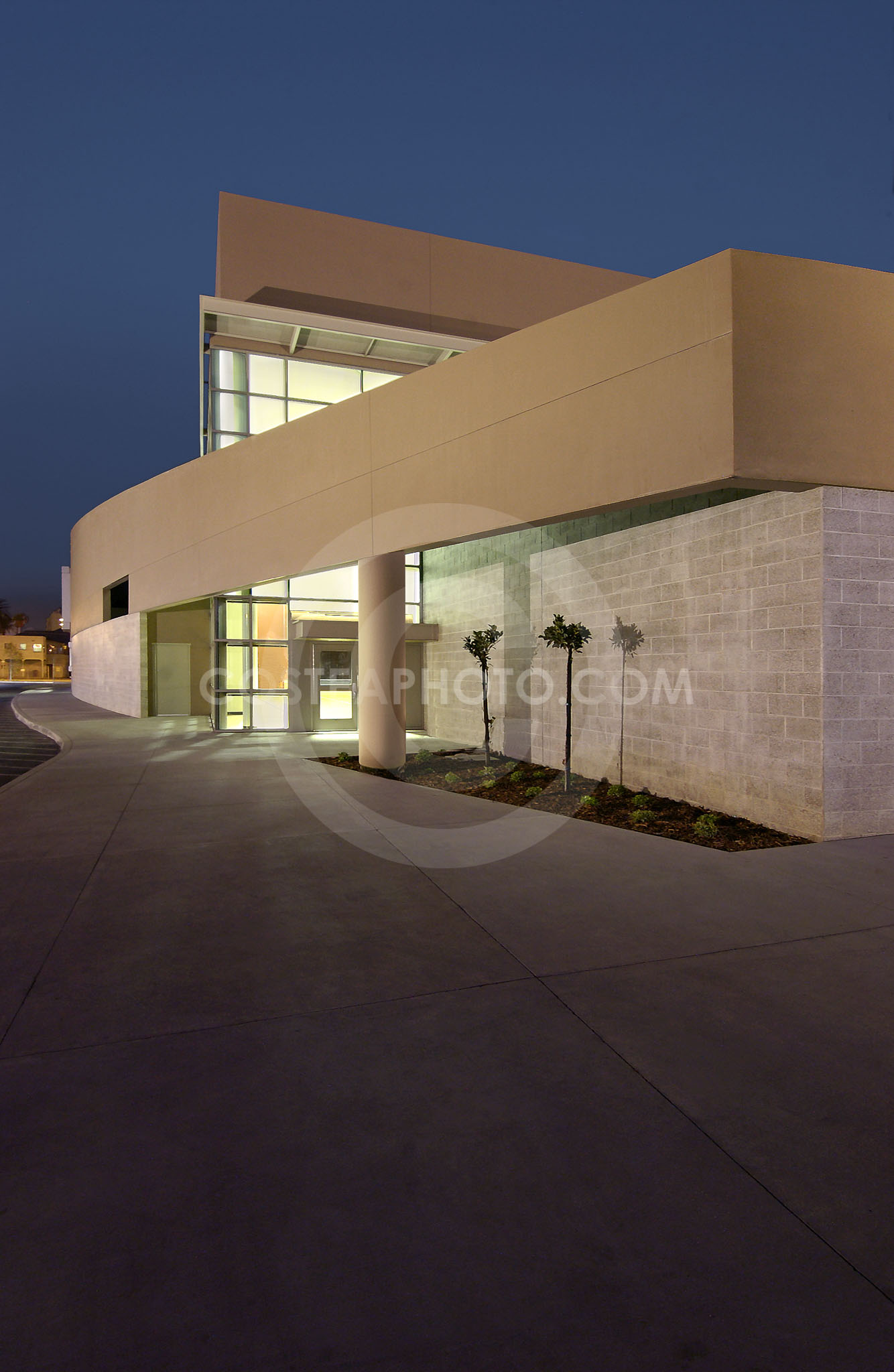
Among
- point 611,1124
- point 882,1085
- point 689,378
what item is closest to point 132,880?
point 611,1124

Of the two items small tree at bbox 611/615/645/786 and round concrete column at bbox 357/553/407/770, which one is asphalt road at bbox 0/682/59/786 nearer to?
round concrete column at bbox 357/553/407/770

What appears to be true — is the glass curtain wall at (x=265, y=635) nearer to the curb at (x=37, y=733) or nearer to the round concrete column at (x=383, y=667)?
the curb at (x=37, y=733)

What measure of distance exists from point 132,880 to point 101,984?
223 cm

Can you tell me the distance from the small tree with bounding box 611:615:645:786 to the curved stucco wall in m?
2.18

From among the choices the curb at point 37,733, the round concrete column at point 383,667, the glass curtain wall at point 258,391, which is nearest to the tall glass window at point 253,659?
the curb at point 37,733

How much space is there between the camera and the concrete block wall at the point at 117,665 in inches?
1005

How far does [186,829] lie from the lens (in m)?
8.65

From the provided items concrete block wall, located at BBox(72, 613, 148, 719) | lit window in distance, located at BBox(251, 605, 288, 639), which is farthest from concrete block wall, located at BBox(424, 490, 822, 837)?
concrete block wall, located at BBox(72, 613, 148, 719)

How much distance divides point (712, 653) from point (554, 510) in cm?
288

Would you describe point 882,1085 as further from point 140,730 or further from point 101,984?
point 140,730

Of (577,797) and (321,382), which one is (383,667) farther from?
(321,382)

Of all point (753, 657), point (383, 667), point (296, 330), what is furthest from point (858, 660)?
point (296, 330)

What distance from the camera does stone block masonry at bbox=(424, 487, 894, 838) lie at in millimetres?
7973

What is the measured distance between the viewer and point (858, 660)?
316 inches
